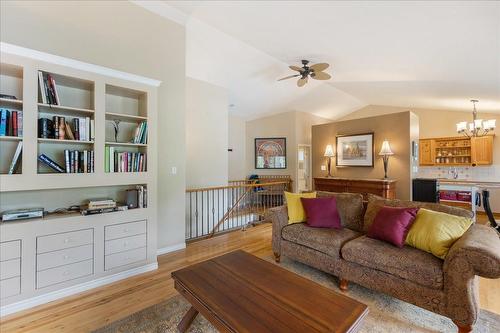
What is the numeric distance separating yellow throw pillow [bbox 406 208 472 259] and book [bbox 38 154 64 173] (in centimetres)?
357

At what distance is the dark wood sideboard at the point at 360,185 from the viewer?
16.5 feet

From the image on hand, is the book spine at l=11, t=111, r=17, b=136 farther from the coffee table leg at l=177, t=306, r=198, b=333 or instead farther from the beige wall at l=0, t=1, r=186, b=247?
the coffee table leg at l=177, t=306, r=198, b=333

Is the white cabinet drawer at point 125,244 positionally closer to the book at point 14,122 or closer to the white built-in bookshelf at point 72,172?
the white built-in bookshelf at point 72,172

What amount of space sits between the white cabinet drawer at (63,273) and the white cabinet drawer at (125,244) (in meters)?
0.20

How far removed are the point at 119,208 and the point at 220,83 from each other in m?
3.73

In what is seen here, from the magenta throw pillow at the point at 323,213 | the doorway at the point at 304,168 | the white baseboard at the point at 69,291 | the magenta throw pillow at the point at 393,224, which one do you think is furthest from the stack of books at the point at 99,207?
A: the doorway at the point at 304,168

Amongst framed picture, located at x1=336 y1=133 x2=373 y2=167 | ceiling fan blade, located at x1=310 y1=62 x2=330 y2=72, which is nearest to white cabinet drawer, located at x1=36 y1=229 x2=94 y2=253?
ceiling fan blade, located at x1=310 y1=62 x2=330 y2=72

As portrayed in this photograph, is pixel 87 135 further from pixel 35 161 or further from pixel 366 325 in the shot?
pixel 366 325

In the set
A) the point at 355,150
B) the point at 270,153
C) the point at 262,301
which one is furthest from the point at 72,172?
the point at 270,153

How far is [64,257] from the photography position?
234 centimetres

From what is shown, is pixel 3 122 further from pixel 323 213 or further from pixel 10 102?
pixel 323 213

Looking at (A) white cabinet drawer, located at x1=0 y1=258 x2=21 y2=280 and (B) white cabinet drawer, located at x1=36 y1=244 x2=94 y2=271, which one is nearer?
(A) white cabinet drawer, located at x1=0 y1=258 x2=21 y2=280

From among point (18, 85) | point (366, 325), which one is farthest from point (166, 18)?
point (366, 325)

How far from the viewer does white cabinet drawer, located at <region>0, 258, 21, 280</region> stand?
2.04 metres
